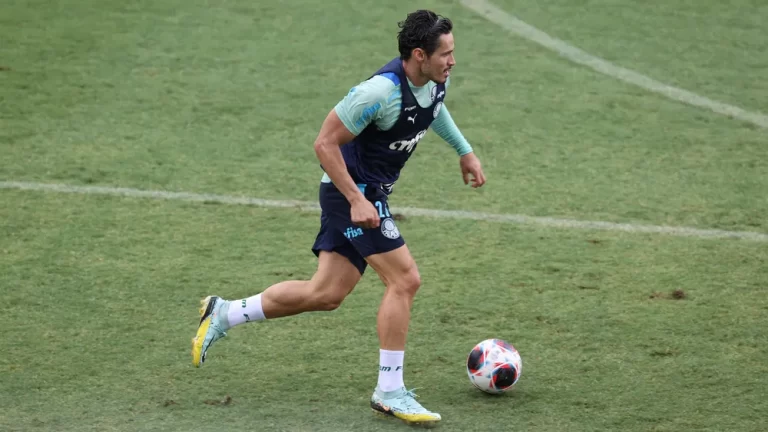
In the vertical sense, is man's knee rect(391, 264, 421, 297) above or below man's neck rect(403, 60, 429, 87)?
below

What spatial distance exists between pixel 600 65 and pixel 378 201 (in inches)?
243

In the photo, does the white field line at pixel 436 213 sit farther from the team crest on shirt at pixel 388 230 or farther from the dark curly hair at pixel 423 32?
the dark curly hair at pixel 423 32

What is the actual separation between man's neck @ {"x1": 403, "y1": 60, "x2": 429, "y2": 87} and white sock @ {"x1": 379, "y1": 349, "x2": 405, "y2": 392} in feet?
4.21

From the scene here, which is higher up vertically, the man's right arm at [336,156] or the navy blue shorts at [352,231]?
the man's right arm at [336,156]

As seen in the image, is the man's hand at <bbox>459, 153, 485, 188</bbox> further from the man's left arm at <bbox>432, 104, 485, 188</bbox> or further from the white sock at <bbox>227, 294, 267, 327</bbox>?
the white sock at <bbox>227, 294, 267, 327</bbox>

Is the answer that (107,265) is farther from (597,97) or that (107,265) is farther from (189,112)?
(597,97)

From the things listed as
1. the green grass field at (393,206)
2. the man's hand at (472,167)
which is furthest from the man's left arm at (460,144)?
the green grass field at (393,206)

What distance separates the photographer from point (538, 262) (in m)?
7.30

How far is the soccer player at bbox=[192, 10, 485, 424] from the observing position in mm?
5164

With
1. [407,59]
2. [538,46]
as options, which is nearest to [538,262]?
[407,59]

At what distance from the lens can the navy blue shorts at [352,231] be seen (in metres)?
5.33

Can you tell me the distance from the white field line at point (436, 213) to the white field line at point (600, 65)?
7.92 ft

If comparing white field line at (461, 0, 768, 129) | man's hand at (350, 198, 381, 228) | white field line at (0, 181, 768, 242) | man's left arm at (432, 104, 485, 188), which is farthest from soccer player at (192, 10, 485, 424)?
white field line at (461, 0, 768, 129)

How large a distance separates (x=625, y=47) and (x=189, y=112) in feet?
15.0
